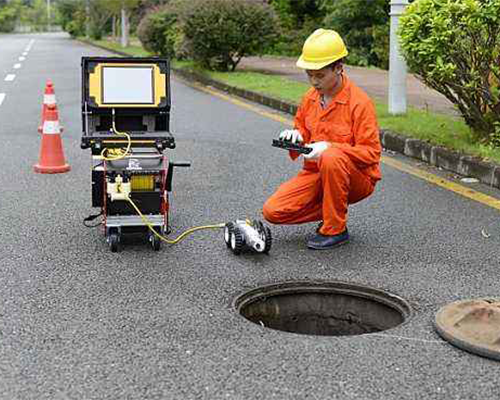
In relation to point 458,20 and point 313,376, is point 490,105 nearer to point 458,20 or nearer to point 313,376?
point 458,20

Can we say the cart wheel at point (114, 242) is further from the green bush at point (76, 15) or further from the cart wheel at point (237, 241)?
the green bush at point (76, 15)

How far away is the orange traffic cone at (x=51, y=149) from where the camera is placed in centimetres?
787

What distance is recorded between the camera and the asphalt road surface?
11.1 ft

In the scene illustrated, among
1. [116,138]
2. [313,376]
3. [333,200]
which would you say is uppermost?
[116,138]

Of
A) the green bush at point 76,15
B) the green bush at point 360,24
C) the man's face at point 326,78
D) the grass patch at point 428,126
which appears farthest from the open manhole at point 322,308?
the green bush at point 76,15

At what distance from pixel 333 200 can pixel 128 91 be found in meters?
1.48

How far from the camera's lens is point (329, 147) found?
17.0ft

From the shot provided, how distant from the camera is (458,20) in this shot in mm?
7332

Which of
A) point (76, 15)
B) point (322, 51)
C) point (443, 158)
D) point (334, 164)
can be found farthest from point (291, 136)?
point (76, 15)

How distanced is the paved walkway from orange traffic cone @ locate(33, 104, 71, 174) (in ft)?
15.7

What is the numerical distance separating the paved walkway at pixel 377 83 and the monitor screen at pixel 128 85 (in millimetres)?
5656

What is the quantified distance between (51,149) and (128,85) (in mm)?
2551

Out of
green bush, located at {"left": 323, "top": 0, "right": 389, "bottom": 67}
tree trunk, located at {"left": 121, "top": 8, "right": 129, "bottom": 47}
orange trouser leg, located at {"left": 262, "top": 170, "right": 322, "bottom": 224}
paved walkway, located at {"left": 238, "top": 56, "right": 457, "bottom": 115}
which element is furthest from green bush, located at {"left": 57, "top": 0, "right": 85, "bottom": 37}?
orange trouser leg, located at {"left": 262, "top": 170, "right": 322, "bottom": 224}

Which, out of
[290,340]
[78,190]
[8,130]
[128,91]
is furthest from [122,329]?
[8,130]
